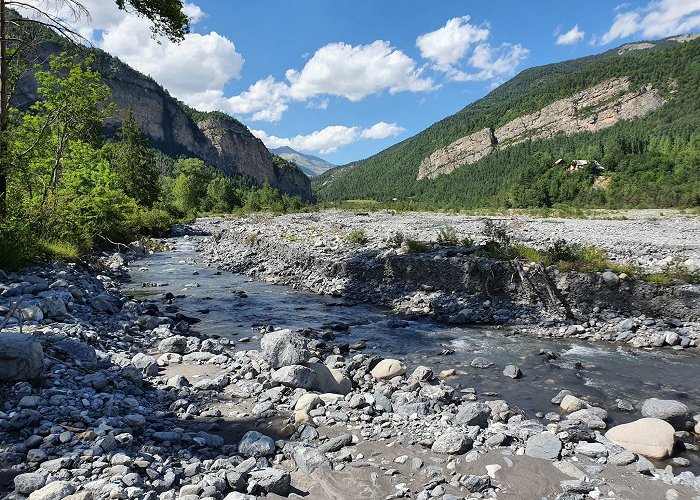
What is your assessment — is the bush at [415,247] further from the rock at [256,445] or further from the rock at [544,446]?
the rock at [256,445]

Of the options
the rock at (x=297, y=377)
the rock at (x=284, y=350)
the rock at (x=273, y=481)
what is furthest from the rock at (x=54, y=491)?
the rock at (x=284, y=350)

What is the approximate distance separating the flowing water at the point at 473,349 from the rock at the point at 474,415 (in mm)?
1087

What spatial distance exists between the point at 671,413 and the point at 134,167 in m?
55.7

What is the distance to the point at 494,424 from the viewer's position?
663 cm

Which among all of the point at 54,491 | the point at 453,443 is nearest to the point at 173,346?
the point at 54,491

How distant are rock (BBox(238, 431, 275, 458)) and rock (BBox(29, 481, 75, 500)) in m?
2.02

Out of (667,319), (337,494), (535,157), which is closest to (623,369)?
(667,319)

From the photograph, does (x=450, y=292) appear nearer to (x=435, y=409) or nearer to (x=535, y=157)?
(x=435, y=409)

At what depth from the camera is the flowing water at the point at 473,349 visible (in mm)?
8211

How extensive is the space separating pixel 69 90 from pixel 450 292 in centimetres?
1819

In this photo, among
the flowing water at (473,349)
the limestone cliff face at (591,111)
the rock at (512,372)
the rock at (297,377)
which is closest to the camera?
the rock at (297,377)

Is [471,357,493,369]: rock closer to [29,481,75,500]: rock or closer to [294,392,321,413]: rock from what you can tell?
[294,392,321,413]: rock

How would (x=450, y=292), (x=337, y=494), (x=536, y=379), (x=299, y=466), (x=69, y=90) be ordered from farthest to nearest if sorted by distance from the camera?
(x=69, y=90)
(x=450, y=292)
(x=536, y=379)
(x=299, y=466)
(x=337, y=494)

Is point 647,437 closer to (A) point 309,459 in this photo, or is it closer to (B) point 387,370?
(B) point 387,370
